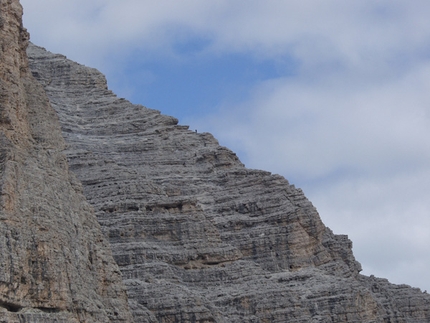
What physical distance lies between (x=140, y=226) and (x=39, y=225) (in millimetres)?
40753

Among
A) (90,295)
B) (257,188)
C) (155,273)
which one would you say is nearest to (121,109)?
(257,188)

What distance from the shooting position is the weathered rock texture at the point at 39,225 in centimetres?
3350

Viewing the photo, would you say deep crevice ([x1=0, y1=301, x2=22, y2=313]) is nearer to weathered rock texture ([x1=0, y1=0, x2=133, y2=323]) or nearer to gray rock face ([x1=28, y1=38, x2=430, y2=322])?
weathered rock texture ([x1=0, y1=0, x2=133, y2=323])

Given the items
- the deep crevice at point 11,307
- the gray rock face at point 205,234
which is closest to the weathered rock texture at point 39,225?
the deep crevice at point 11,307

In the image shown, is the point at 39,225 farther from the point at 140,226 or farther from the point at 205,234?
the point at 205,234

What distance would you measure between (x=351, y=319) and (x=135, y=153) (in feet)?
85.3

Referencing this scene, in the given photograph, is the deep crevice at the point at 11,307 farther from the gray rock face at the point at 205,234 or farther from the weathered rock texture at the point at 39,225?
the gray rock face at the point at 205,234

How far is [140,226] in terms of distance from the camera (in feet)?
250

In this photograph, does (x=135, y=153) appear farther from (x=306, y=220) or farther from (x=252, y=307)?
(x=252, y=307)

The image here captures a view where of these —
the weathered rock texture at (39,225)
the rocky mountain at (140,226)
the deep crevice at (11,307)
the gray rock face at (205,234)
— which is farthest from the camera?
the gray rock face at (205,234)

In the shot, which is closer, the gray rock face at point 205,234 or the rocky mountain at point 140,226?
the rocky mountain at point 140,226

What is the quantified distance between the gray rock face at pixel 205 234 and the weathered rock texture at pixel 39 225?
17278mm

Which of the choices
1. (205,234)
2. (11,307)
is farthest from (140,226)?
(11,307)

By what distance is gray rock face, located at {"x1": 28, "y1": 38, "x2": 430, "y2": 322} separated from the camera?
70938 millimetres
